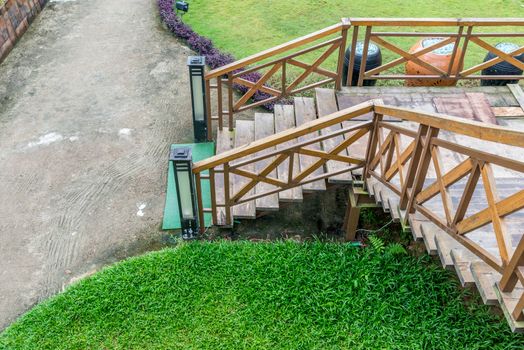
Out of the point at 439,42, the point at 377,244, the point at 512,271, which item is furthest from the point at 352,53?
the point at 512,271

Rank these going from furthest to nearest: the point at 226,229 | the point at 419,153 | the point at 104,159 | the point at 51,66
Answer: the point at 51,66 < the point at 104,159 < the point at 226,229 < the point at 419,153

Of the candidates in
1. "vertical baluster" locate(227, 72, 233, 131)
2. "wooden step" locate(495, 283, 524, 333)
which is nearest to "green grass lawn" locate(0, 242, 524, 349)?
"wooden step" locate(495, 283, 524, 333)

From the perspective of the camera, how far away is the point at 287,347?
4.82 metres

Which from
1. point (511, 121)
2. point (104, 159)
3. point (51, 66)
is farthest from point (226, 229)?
point (51, 66)

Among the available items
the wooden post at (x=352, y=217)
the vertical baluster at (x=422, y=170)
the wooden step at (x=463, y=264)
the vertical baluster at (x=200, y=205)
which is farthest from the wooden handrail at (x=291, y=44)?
the wooden step at (x=463, y=264)

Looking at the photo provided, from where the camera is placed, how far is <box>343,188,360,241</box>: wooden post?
569 cm

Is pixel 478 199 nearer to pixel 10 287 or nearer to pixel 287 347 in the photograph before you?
pixel 287 347

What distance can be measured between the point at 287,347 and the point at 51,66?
6881 millimetres

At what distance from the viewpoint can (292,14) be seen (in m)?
10.7

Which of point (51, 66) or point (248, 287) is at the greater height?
point (51, 66)

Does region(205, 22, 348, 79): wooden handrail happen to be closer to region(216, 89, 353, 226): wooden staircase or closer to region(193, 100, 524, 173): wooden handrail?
region(216, 89, 353, 226): wooden staircase

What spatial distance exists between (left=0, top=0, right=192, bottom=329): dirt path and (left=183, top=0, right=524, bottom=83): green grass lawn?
1007 millimetres

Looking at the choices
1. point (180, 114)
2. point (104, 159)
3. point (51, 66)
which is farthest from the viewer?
point (51, 66)

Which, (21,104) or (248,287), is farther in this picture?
(21,104)
